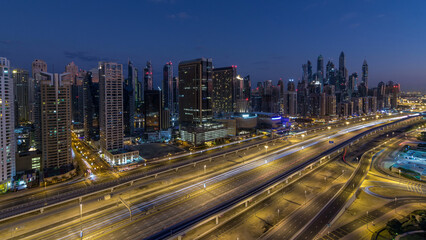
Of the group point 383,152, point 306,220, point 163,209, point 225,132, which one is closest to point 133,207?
point 163,209

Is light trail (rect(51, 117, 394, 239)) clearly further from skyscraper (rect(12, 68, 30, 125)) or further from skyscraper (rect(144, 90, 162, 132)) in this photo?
skyscraper (rect(12, 68, 30, 125))

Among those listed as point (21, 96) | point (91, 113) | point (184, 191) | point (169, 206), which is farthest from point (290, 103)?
point (21, 96)

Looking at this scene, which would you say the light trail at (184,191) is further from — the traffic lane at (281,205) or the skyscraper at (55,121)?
the skyscraper at (55,121)

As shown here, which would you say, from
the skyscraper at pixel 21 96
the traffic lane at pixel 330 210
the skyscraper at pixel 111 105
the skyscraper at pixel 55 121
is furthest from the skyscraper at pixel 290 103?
the skyscraper at pixel 21 96

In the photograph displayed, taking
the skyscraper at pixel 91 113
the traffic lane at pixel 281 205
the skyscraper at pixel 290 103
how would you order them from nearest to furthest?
1. the traffic lane at pixel 281 205
2. the skyscraper at pixel 91 113
3. the skyscraper at pixel 290 103

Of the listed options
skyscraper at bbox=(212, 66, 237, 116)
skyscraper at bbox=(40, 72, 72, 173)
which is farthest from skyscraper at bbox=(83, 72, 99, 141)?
skyscraper at bbox=(212, 66, 237, 116)

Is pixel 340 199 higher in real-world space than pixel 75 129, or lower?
lower

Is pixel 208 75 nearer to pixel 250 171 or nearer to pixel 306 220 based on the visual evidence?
pixel 250 171
